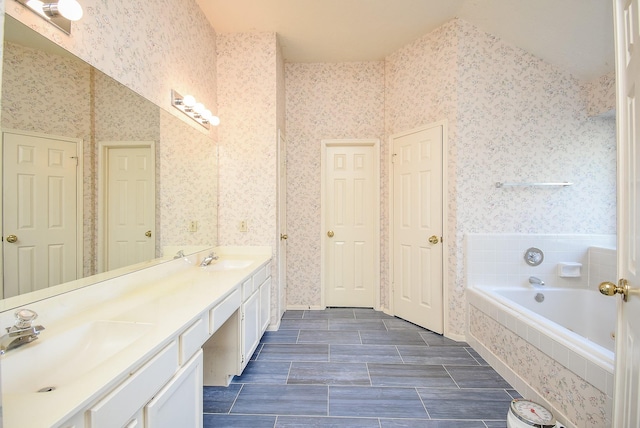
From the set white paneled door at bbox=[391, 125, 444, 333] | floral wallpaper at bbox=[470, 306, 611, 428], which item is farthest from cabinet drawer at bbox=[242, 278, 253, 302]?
floral wallpaper at bbox=[470, 306, 611, 428]

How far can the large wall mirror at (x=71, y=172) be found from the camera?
39.8 inches

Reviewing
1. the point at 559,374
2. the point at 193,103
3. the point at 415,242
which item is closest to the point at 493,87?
the point at 415,242

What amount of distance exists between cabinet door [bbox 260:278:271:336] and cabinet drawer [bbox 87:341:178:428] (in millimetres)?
1373

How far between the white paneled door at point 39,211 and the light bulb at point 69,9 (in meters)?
0.47

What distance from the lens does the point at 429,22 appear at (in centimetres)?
269

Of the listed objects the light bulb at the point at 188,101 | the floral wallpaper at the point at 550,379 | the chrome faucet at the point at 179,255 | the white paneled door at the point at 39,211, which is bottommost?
the floral wallpaper at the point at 550,379

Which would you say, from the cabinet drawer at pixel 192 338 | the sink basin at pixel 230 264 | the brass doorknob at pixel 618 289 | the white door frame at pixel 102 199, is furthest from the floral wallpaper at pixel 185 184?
the brass doorknob at pixel 618 289

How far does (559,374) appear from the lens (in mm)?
1604

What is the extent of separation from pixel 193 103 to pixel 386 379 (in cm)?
240

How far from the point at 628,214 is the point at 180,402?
1.66m

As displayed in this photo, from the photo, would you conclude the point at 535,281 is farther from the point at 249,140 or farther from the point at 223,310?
the point at 249,140

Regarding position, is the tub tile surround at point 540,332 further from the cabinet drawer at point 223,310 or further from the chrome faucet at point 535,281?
the cabinet drawer at point 223,310

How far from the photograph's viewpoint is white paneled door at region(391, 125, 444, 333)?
2.78m

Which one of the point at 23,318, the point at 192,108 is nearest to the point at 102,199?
the point at 23,318
